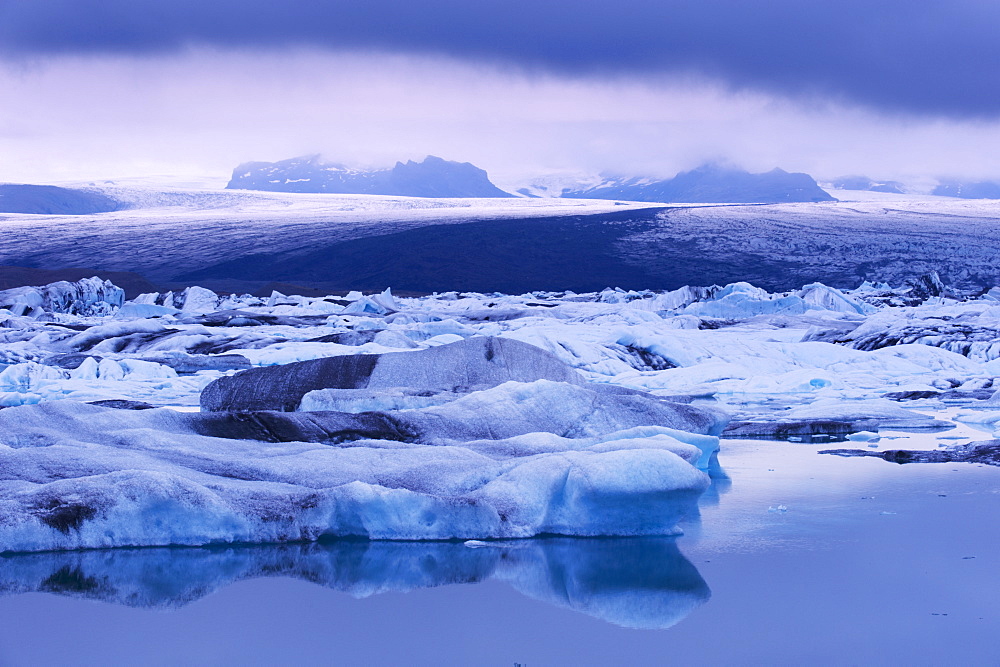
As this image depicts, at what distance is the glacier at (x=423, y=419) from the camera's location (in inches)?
133

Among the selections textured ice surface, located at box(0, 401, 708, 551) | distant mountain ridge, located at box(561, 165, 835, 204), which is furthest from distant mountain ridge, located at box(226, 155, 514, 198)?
textured ice surface, located at box(0, 401, 708, 551)

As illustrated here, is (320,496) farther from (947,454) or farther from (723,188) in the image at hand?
(723,188)

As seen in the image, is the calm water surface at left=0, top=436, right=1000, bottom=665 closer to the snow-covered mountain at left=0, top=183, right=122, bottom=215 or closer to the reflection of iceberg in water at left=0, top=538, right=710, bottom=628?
the reflection of iceberg in water at left=0, top=538, right=710, bottom=628

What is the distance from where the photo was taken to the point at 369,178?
3890 inches

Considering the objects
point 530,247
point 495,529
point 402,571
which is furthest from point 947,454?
point 530,247

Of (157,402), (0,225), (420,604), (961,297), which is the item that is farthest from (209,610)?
(0,225)

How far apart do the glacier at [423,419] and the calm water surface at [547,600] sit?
4.9 inches

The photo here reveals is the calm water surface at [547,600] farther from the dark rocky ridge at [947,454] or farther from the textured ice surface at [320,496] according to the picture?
the dark rocky ridge at [947,454]

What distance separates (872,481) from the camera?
15.2 feet

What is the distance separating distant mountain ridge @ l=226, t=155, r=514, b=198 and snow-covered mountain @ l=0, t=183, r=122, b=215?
94.5 ft

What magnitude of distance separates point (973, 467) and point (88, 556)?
13.5 ft

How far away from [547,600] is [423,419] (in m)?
2.44

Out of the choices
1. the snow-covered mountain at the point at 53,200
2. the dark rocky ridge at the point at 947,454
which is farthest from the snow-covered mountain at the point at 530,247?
the dark rocky ridge at the point at 947,454

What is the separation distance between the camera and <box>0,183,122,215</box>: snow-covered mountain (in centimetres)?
6850
